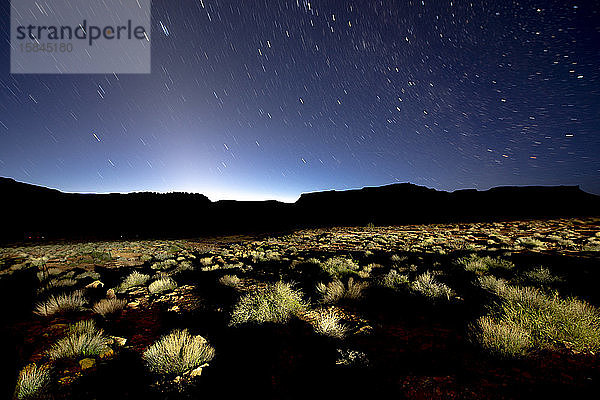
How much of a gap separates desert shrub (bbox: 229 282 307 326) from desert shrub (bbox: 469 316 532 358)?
2.96 m

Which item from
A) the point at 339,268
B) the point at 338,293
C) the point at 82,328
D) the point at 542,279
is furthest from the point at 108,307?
the point at 542,279

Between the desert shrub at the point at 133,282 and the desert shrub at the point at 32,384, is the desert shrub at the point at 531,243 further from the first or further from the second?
the desert shrub at the point at 133,282

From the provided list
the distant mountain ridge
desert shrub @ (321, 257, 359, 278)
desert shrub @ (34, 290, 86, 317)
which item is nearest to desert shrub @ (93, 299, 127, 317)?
desert shrub @ (34, 290, 86, 317)

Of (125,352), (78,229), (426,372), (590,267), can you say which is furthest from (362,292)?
(78,229)

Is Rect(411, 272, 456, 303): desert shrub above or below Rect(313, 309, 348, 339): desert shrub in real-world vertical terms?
above

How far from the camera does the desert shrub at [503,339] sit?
272 centimetres

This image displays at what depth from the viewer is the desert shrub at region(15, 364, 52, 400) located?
2.44 m

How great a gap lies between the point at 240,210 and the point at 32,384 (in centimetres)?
5583

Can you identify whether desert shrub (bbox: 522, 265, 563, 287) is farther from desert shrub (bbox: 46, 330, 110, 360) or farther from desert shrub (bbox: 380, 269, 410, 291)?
desert shrub (bbox: 46, 330, 110, 360)

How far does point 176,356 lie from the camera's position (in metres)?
2.89

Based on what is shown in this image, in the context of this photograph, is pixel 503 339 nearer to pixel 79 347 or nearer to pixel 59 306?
pixel 79 347

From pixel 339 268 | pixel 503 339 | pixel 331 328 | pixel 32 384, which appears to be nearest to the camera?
pixel 32 384

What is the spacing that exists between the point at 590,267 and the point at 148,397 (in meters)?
10.7

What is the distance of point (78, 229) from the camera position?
40906 millimetres
